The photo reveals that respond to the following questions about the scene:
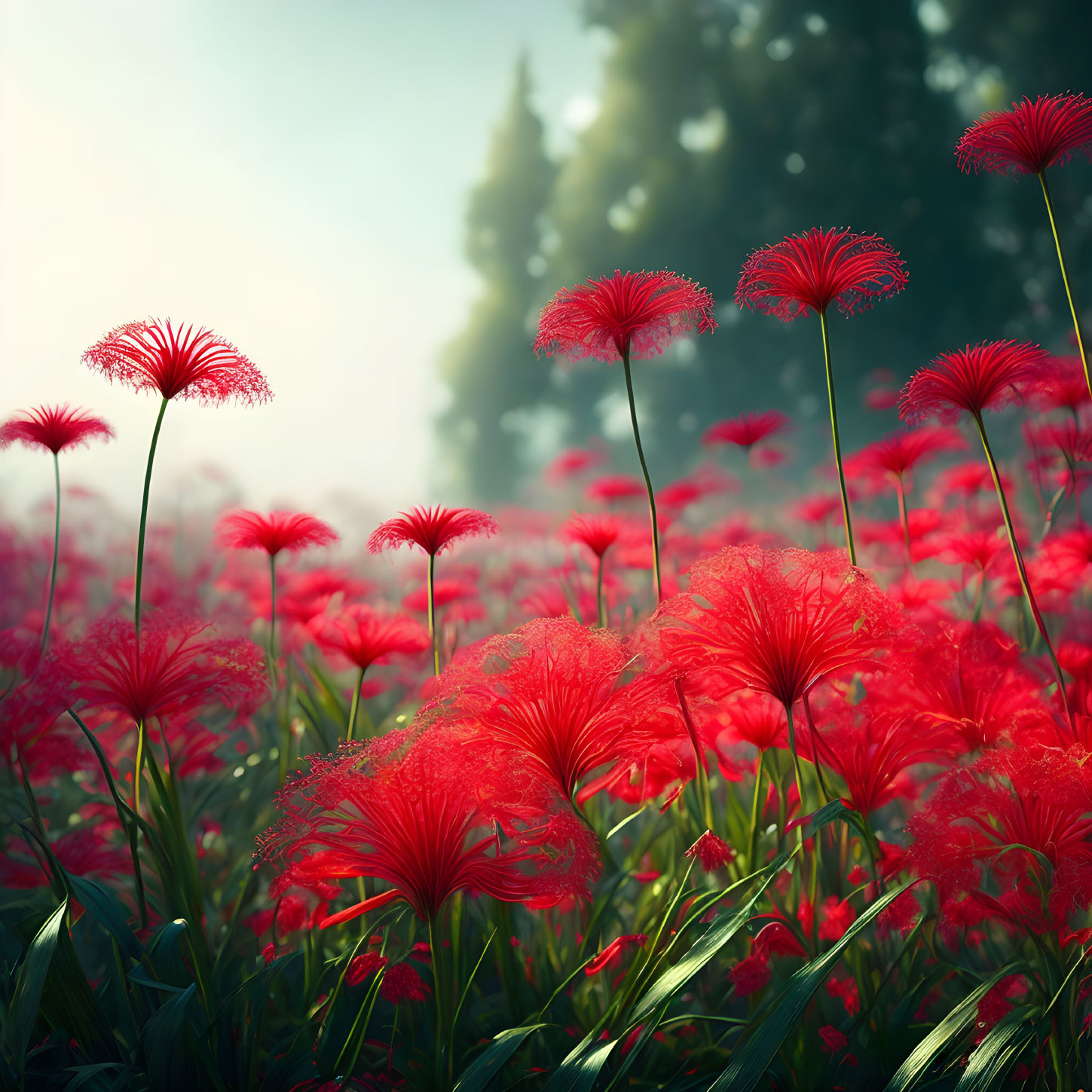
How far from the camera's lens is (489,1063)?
0.46 metres

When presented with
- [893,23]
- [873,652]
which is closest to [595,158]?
[893,23]

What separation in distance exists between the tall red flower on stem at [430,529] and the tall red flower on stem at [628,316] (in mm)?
205

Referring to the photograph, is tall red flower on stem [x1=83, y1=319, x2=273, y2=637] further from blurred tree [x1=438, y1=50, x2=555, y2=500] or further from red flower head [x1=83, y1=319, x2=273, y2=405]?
blurred tree [x1=438, y1=50, x2=555, y2=500]

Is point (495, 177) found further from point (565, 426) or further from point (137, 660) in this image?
point (137, 660)

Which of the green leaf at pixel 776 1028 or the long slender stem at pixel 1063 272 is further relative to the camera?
the long slender stem at pixel 1063 272

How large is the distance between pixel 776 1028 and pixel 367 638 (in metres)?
0.60

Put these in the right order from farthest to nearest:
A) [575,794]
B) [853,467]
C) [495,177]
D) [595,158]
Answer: [495,177], [595,158], [853,467], [575,794]

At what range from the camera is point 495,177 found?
19.3ft

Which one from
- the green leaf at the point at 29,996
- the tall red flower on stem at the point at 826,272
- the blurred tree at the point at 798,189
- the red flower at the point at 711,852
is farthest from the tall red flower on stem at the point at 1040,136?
the blurred tree at the point at 798,189

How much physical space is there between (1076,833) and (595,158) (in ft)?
19.8

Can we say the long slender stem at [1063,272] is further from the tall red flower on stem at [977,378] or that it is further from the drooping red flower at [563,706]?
the drooping red flower at [563,706]

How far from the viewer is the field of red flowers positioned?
0.49 metres

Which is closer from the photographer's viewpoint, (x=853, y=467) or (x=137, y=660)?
(x=137, y=660)

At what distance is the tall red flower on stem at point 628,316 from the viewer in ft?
2.12
